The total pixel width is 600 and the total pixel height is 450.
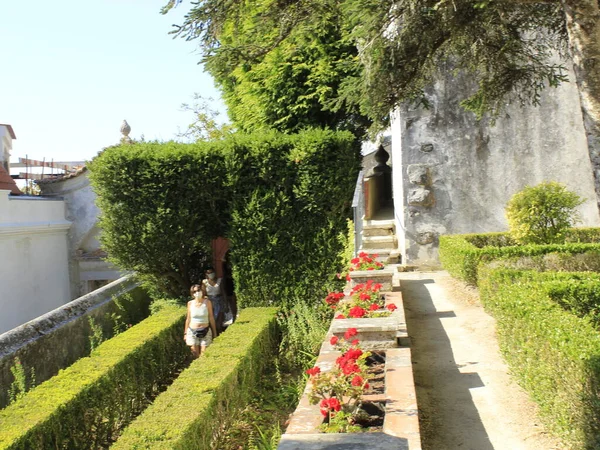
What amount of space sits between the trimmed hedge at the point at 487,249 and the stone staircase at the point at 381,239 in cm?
151

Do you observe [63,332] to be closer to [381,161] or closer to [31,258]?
[31,258]

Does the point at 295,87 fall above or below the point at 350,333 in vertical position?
above

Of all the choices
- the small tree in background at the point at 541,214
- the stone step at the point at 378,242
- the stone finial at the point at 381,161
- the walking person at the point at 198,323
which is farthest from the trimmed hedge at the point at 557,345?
the stone finial at the point at 381,161

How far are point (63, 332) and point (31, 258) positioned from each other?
5949 millimetres

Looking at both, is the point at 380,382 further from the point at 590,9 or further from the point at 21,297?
the point at 21,297

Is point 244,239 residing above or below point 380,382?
above

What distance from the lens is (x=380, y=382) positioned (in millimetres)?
5941

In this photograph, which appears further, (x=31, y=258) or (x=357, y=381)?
(x=31, y=258)

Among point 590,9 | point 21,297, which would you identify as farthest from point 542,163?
point 21,297

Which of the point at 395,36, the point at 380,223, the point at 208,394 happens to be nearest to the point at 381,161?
the point at 380,223

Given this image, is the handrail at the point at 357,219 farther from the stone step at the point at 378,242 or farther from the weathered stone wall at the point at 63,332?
the weathered stone wall at the point at 63,332

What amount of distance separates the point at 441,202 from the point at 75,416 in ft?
26.8

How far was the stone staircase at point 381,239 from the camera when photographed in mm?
13445

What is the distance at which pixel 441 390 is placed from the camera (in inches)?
239
